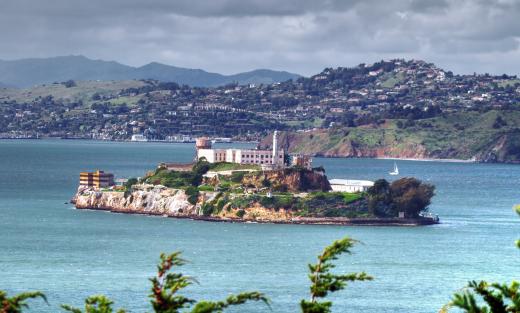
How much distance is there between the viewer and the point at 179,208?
101250 mm

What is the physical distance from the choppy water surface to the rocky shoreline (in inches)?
87.5

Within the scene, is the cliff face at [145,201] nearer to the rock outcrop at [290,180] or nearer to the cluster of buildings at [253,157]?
the rock outcrop at [290,180]

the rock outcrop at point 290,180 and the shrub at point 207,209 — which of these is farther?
the rock outcrop at point 290,180

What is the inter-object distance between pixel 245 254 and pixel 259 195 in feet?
83.8

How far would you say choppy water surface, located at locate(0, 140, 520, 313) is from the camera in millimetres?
57406

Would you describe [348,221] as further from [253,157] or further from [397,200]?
[253,157]

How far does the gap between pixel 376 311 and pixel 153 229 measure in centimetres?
3779

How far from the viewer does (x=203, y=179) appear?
108 m

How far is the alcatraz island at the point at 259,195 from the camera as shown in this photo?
3812 inches

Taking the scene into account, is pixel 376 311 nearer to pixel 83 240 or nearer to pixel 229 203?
pixel 83 240

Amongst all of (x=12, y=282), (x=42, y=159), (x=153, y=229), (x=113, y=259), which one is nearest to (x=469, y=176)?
(x=42, y=159)

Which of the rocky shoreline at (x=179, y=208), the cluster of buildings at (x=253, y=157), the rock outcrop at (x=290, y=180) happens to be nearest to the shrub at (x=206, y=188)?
the rocky shoreline at (x=179, y=208)

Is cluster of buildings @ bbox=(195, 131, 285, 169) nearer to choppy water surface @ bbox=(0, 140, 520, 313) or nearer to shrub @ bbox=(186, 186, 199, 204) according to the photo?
shrub @ bbox=(186, 186, 199, 204)

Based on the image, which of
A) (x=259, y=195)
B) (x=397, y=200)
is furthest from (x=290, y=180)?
(x=397, y=200)
